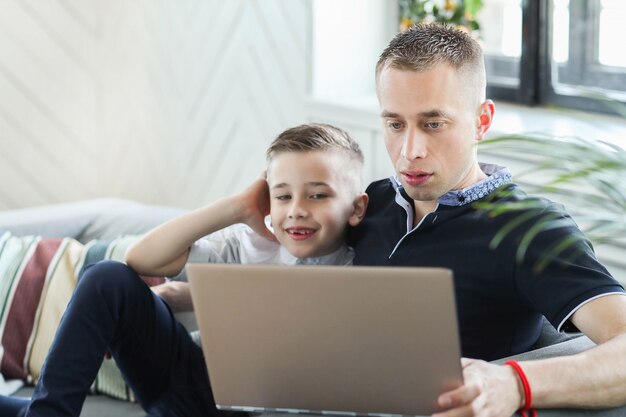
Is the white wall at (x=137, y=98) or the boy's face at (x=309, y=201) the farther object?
the white wall at (x=137, y=98)

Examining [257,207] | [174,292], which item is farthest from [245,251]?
[174,292]

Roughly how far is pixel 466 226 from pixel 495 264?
0.32ft

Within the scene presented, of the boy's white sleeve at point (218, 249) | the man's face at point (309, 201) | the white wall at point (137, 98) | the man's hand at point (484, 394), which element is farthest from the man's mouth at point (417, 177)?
the white wall at point (137, 98)

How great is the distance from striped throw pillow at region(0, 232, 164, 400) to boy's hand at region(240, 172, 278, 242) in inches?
17.0

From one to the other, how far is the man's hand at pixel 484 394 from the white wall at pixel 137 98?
1823mm

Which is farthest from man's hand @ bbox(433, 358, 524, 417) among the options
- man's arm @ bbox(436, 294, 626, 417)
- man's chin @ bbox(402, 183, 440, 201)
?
man's chin @ bbox(402, 183, 440, 201)

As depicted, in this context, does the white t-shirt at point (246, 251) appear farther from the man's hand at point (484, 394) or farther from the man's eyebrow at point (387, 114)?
the man's hand at point (484, 394)

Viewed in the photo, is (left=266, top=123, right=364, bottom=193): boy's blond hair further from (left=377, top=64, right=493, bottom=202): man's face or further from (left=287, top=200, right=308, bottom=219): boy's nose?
(left=377, top=64, right=493, bottom=202): man's face

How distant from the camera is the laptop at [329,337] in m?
1.44

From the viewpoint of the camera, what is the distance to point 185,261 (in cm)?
217

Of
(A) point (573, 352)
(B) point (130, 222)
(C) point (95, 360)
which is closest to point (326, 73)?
(B) point (130, 222)

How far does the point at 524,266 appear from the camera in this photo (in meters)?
1.73

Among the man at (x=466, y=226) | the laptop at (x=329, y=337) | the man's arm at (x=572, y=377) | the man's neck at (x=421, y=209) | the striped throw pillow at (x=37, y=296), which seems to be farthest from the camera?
the striped throw pillow at (x=37, y=296)

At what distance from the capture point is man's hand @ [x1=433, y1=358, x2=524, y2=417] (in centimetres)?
149
